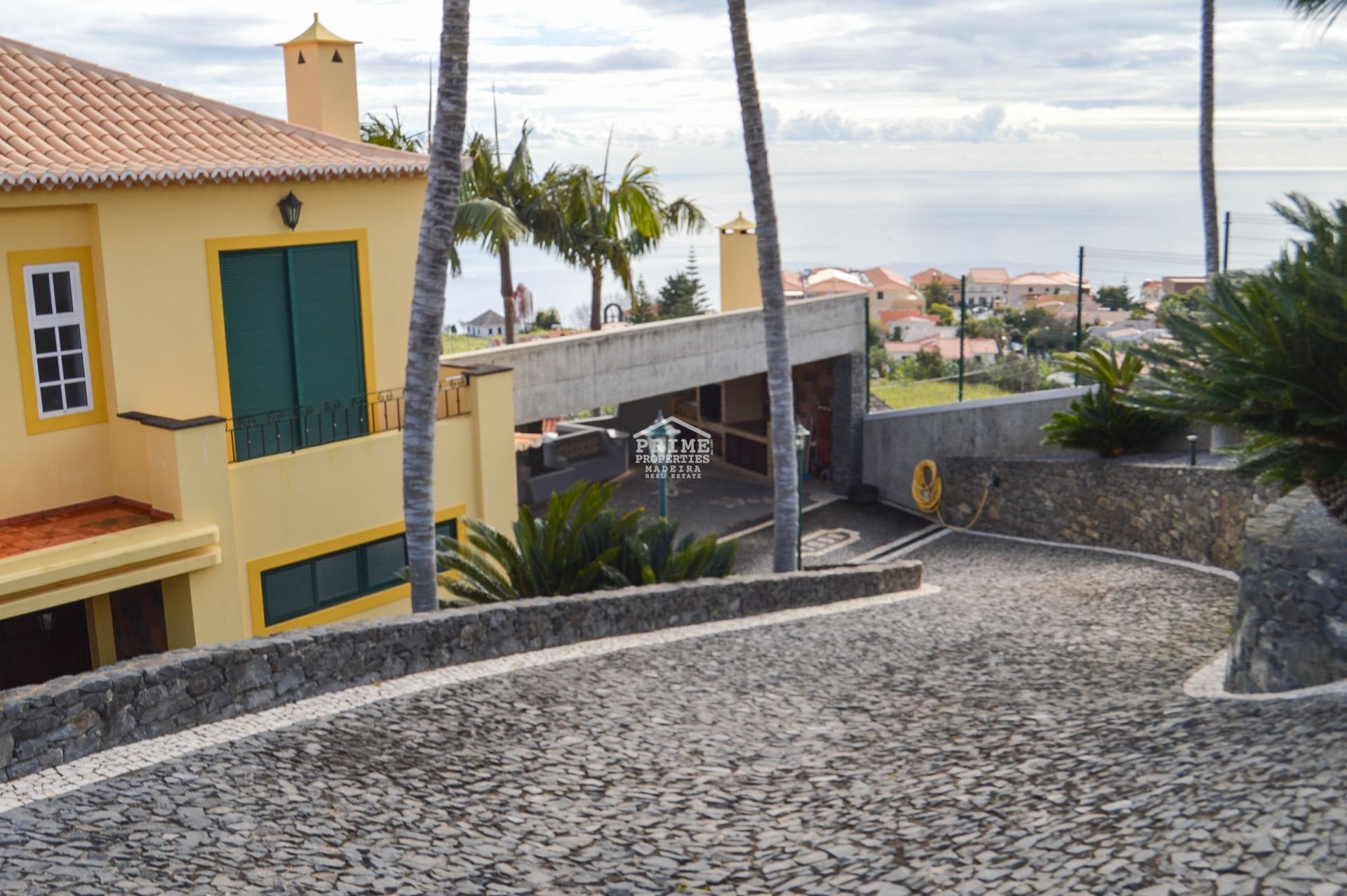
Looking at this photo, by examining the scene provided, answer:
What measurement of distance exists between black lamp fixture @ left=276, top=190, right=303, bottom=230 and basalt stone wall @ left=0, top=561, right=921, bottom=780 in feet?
19.0

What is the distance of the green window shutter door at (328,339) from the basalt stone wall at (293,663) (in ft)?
16.1

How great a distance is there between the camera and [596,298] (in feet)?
88.9

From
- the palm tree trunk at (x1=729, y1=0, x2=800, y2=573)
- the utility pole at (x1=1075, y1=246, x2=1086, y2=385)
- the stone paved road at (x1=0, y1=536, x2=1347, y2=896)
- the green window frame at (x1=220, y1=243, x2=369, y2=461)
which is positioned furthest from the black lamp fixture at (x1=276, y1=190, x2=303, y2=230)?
the utility pole at (x1=1075, y1=246, x2=1086, y2=385)

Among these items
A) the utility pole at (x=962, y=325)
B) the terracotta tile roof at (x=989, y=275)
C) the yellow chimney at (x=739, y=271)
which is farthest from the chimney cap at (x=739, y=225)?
the terracotta tile roof at (x=989, y=275)

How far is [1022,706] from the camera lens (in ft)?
29.9

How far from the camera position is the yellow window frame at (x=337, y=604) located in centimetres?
1357

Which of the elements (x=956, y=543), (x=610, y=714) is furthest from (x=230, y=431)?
(x=956, y=543)

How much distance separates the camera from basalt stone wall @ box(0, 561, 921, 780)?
7246 mm

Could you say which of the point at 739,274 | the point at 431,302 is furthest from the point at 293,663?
the point at 739,274

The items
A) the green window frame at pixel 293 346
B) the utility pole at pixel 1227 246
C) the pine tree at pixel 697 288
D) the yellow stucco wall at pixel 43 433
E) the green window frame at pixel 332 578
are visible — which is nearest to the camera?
the yellow stucco wall at pixel 43 433

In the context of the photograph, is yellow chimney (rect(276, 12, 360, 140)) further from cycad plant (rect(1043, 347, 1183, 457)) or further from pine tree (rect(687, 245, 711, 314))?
pine tree (rect(687, 245, 711, 314))

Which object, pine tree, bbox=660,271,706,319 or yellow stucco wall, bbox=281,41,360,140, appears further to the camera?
pine tree, bbox=660,271,706,319

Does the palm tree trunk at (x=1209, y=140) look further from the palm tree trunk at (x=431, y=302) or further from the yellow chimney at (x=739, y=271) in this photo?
the palm tree trunk at (x=431, y=302)

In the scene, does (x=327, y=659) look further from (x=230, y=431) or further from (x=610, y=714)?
(x=230, y=431)
